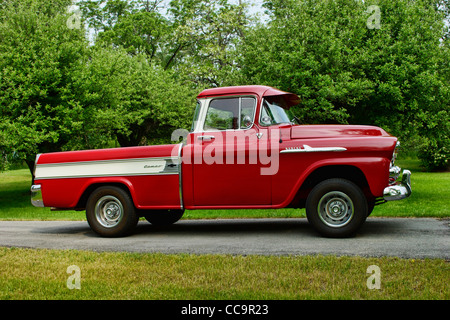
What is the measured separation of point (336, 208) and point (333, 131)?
4.00ft

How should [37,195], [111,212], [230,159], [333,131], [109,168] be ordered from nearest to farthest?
[333,131] < [230,159] < [109,168] < [111,212] < [37,195]

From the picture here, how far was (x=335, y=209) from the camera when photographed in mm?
6949

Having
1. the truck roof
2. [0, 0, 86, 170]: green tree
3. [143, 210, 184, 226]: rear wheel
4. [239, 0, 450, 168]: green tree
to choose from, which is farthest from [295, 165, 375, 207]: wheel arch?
[0, 0, 86, 170]: green tree

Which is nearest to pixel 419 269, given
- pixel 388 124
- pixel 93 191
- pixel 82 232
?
pixel 93 191

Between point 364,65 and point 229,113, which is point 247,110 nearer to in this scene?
point 229,113

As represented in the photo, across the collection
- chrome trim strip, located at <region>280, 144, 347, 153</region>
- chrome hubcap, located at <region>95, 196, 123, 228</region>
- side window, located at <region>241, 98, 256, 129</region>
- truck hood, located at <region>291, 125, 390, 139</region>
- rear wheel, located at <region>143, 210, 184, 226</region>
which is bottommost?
rear wheel, located at <region>143, 210, 184, 226</region>

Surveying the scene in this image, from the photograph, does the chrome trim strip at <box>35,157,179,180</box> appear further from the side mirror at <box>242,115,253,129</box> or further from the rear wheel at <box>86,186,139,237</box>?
the side mirror at <box>242,115,253,129</box>

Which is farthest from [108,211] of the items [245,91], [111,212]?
[245,91]

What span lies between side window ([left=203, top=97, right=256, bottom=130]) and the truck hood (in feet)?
2.74

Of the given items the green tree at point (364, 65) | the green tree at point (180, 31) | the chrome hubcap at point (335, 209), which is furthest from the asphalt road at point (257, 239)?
the green tree at point (180, 31)

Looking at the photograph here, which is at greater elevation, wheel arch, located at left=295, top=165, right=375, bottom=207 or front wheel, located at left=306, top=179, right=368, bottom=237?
wheel arch, located at left=295, top=165, right=375, bottom=207

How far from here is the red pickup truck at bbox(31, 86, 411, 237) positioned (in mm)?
6848

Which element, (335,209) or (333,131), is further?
(333,131)
